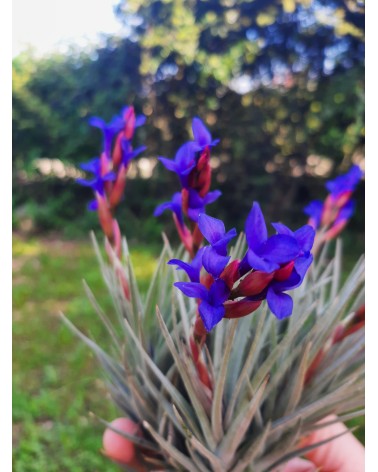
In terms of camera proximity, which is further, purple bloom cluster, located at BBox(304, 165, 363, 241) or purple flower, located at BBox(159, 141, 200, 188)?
purple bloom cluster, located at BBox(304, 165, 363, 241)

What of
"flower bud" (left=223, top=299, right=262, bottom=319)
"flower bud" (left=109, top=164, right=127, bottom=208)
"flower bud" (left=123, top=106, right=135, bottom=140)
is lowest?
"flower bud" (left=223, top=299, right=262, bottom=319)

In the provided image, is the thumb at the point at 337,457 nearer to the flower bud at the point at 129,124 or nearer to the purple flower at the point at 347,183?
the purple flower at the point at 347,183

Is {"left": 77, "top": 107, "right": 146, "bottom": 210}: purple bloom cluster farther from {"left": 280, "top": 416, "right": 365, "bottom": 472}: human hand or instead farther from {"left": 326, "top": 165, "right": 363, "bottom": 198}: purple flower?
{"left": 280, "top": 416, "right": 365, "bottom": 472}: human hand

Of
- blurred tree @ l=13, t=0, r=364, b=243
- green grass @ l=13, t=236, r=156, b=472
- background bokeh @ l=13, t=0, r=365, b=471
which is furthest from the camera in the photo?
blurred tree @ l=13, t=0, r=364, b=243

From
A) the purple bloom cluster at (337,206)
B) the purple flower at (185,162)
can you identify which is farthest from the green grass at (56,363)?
the purple flower at (185,162)

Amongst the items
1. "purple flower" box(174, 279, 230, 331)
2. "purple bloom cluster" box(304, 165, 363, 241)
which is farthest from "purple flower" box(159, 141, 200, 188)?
"purple bloom cluster" box(304, 165, 363, 241)
